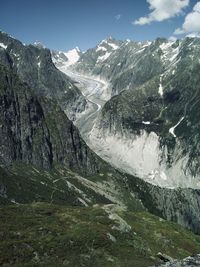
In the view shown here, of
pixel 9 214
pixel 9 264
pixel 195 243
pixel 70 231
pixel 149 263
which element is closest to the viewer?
pixel 9 264

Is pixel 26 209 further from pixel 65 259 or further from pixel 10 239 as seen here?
pixel 65 259

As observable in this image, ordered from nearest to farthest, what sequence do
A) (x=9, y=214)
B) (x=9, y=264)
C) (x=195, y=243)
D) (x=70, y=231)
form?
(x=9, y=264), (x=70, y=231), (x=9, y=214), (x=195, y=243)

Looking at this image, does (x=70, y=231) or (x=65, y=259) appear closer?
(x=65, y=259)

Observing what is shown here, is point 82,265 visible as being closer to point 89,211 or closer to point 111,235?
point 111,235

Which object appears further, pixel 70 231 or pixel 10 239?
pixel 70 231

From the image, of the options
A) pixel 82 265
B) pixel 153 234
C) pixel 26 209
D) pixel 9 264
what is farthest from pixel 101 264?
pixel 26 209

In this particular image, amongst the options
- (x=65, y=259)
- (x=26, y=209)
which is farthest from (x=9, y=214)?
(x=65, y=259)
